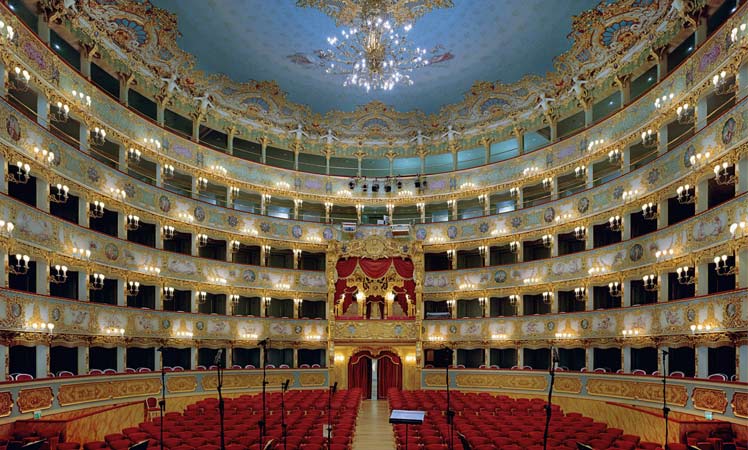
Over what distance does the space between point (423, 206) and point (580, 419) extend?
1843 cm

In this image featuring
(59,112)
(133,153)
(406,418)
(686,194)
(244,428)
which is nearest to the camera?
(406,418)

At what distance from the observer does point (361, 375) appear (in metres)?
35.8

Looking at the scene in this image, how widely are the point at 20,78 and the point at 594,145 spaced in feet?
76.4

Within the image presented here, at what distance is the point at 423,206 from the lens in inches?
1425

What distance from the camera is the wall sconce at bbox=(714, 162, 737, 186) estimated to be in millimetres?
18297

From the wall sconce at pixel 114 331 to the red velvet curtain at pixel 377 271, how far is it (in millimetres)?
13094

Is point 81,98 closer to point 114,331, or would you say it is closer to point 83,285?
point 83,285

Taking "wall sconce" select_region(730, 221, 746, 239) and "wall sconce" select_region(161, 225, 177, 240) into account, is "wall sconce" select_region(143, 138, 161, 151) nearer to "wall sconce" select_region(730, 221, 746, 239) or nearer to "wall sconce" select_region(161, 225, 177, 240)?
"wall sconce" select_region(161, 225, 177, 240)

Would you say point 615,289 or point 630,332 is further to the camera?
point 615,289

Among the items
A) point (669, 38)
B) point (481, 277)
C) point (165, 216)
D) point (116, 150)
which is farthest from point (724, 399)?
point (116, 150)

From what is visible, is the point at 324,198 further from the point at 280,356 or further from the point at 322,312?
the point at 280,356

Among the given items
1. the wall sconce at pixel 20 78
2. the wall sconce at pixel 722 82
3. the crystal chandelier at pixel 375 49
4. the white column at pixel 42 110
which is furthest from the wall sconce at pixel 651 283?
the wall sconce at pixel 20 78

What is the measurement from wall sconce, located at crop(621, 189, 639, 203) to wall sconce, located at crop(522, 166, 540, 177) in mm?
6702

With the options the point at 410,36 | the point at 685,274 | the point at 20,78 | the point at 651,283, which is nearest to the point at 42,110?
the point at 20,78
